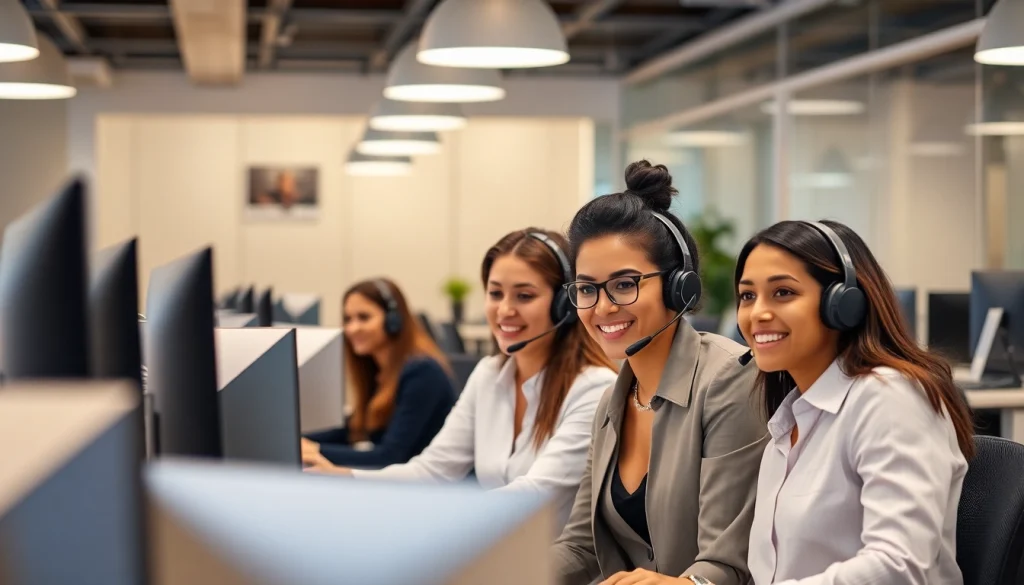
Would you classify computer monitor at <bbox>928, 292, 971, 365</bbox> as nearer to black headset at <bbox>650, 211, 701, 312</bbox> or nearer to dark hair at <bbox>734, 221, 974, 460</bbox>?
black headset at <bbox>650, 211, 701, 312</bbox>

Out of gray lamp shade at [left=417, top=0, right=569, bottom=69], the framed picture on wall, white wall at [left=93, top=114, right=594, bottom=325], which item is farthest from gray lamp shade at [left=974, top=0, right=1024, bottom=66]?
the framed picture on wall

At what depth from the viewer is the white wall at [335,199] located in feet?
42.2

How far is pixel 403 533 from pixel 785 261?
126 centimetres

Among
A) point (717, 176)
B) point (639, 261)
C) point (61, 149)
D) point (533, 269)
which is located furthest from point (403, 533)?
point (61, 149)

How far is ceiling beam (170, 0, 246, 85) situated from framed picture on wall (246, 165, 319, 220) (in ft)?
7.00

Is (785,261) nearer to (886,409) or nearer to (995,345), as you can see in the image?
(886,409)

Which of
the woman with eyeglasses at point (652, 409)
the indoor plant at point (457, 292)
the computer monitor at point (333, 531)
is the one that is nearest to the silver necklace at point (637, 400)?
the woman with eyeglasses at point (652, 409)

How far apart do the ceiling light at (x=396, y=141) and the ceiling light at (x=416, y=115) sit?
4.56 ft

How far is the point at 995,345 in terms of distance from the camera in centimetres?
465

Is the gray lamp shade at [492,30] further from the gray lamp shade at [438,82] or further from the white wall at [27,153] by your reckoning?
the white wall at [27,153]

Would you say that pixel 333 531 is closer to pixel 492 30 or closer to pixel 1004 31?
pixel 492 30

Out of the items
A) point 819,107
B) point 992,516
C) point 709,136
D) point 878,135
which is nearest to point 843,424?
point 992,516

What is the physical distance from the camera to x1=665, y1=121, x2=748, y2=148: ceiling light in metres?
9.45

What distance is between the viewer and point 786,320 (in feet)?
5.72
